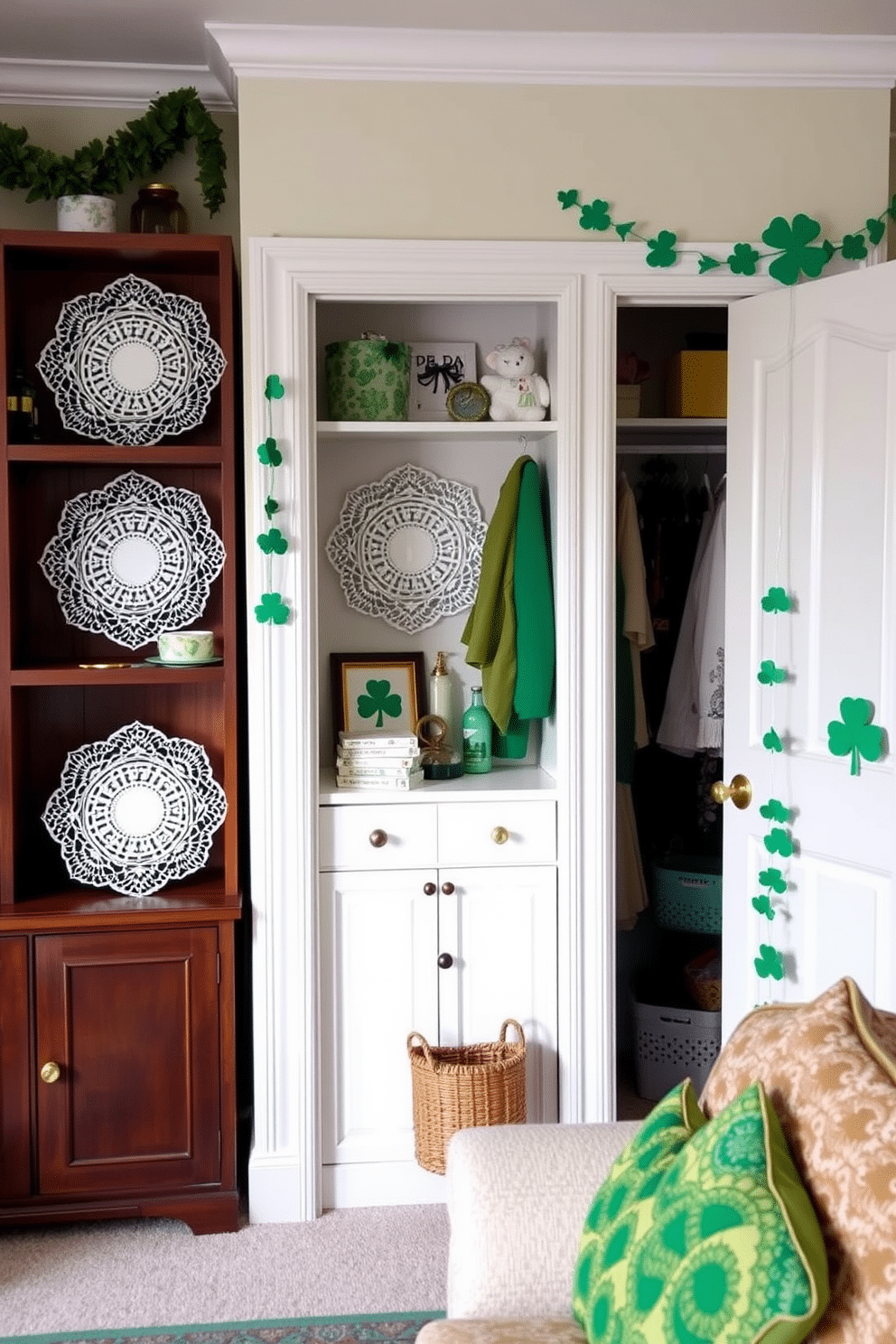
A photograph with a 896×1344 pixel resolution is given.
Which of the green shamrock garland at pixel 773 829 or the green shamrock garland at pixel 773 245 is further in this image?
the green shamrock garland at pixel 773 245

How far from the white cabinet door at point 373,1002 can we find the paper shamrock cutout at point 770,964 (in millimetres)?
736

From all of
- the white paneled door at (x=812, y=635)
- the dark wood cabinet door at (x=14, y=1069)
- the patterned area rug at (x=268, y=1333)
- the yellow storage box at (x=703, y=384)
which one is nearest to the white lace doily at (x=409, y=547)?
the yellow storage box at (x=703, y=384)

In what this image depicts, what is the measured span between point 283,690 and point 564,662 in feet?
2.09

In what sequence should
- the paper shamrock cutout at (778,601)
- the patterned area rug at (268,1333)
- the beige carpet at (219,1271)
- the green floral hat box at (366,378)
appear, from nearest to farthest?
the patterned area rug at (268,1333) < the beige carpet at (219,1271) < the paper shamrock cutout at (778,601) < the green floral hat box at (366,378)

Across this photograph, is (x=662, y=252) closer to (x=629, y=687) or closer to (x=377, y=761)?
(x=629, y=687)

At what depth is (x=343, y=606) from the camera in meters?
3.31

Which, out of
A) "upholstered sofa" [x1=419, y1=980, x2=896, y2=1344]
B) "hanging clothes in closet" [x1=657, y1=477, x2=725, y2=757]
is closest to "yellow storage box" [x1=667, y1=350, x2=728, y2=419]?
"hanging clothes in closet" [x1=657, y1=477, x2=725, y2=757]

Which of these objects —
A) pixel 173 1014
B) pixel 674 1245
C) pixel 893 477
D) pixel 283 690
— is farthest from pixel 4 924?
pixel 893 477

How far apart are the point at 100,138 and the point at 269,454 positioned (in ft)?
3.26

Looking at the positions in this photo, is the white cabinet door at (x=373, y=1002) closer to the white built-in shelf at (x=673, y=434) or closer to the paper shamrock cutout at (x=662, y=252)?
the white built-in shelf at (x=673, y=434)

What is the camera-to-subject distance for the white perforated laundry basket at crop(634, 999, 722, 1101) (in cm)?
349

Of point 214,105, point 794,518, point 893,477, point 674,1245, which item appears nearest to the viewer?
point 674,1245

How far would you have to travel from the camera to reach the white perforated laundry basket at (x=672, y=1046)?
349 cm

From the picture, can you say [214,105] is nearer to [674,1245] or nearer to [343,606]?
[343,606]
